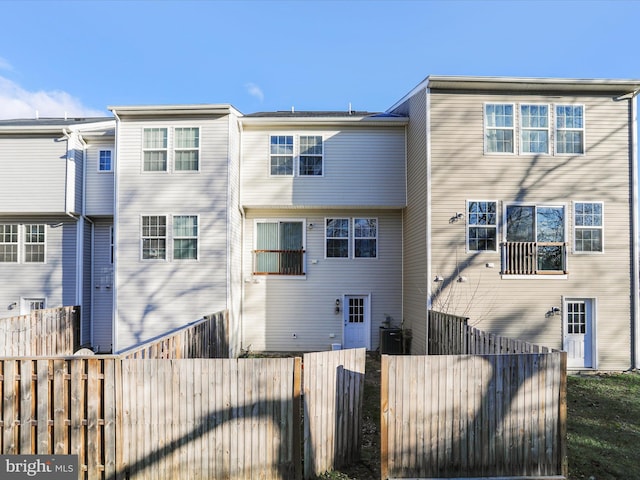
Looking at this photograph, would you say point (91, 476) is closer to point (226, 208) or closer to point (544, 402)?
point (544, 402)

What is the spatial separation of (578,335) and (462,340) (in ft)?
16.3

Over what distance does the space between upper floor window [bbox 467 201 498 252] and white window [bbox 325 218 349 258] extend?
3.82 meters

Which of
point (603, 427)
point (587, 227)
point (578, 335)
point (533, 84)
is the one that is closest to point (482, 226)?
point (587, 227)

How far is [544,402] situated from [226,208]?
8461mm

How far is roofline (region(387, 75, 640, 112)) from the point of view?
368 inches

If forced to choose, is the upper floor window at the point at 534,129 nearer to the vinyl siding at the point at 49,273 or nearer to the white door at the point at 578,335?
the white door at the point at 578,335

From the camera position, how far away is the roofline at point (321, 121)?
1088cm

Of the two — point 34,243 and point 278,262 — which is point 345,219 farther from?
point 34,243

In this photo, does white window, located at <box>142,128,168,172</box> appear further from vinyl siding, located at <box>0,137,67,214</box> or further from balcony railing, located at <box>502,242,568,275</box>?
balcony railing, located at <box>502,242,568,275</box>

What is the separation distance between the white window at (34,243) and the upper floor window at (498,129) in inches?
566

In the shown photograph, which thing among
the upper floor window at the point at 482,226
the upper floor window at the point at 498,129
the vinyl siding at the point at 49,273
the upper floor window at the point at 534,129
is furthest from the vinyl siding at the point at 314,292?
the vinyl siding at the point at 49,273

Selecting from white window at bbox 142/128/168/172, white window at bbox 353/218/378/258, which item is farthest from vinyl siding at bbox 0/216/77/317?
white window at bbox 353/218/378/258

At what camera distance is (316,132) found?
1116 cm

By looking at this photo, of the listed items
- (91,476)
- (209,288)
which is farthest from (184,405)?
(209,288)
